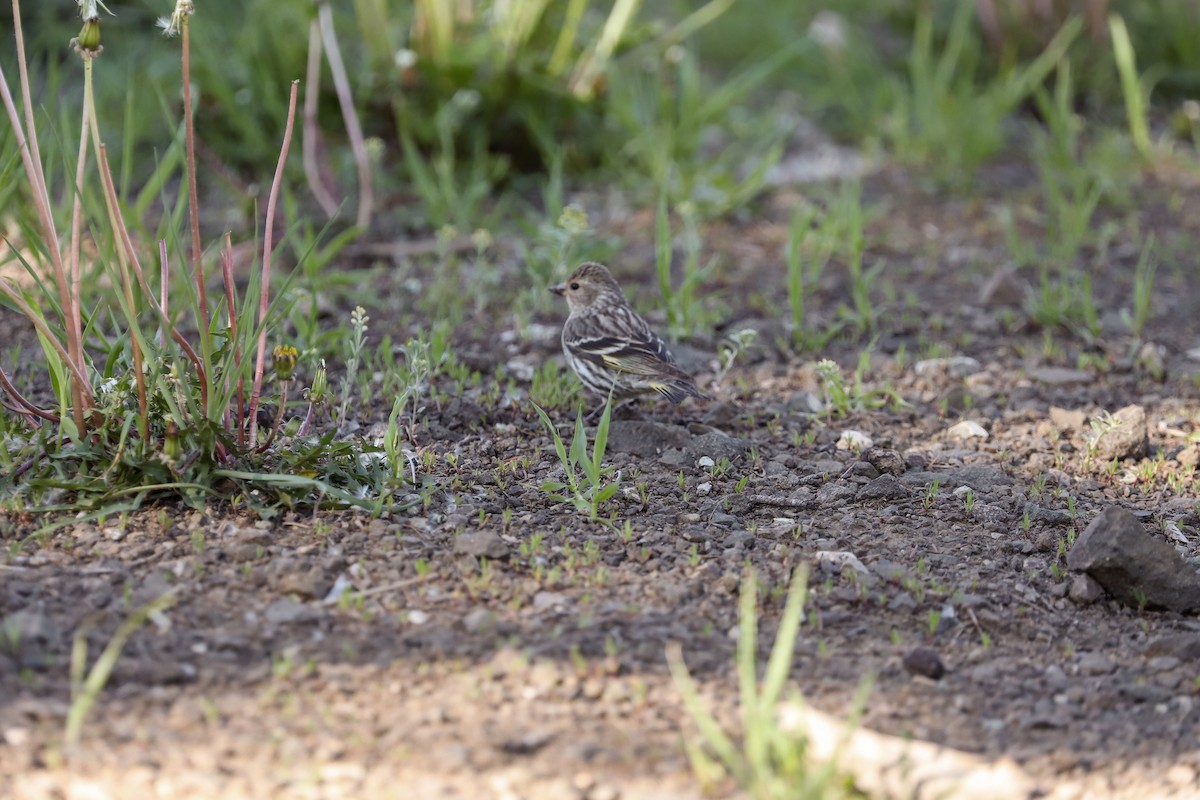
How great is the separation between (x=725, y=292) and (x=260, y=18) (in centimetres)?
326

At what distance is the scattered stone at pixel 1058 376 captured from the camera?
17.5 ft

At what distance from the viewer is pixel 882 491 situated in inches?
167

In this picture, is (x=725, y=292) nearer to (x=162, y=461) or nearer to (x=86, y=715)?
(x=162, y=461)

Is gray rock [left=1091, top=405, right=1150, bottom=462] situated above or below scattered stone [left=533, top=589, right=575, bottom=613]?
below

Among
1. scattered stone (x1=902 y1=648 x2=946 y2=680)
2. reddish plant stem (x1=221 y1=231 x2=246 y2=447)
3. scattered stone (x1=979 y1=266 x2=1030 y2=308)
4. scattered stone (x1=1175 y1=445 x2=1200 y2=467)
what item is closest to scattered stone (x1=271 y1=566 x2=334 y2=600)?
reddish plant stem (x1=221 y1=231 x2=246 y2=447)

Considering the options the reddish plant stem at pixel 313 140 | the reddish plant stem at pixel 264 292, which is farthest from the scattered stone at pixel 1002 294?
the reddish plant stem at pixel 264 292

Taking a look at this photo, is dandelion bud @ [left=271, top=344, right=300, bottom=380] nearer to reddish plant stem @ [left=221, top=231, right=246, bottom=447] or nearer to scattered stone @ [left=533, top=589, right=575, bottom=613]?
reddish plant stem @ [left=221, top=231, right=246, bottom=447]

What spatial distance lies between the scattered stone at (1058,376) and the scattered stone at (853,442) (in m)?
1.07

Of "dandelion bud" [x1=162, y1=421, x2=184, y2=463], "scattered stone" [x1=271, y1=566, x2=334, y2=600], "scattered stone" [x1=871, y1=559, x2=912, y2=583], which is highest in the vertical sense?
"dandelion bud" [x1=162, y1=421, x2=184, y2=463]

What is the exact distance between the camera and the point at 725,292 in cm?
618

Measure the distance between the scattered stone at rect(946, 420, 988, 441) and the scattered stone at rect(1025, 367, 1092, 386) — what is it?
63 cm

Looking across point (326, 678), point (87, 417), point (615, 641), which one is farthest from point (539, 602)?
point (87, 417)

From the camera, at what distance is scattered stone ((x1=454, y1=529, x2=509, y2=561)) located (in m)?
3.62

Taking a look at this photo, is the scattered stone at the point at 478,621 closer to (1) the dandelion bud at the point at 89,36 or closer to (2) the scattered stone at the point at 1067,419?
(1) the dandelion bud at the point at 89,36
